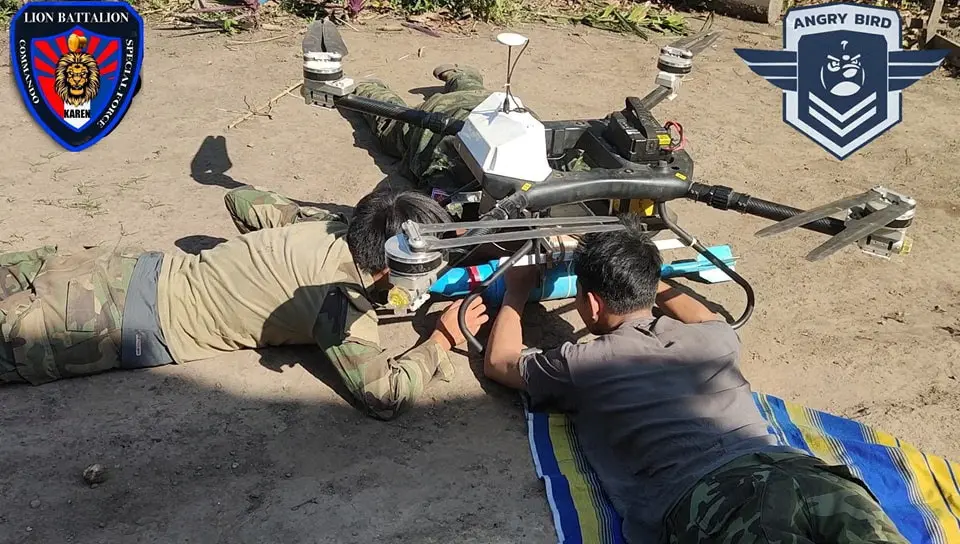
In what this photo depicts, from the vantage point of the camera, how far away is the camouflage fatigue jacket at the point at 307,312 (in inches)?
114

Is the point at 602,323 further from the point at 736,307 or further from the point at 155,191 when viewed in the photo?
the point at 155,191

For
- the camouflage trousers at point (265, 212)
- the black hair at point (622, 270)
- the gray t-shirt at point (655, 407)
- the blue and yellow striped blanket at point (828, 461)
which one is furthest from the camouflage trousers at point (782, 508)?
the camouflage trousers at point (265, 212)

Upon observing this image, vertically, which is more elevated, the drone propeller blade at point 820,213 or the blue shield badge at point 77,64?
the drone propeller blade at point 820,213

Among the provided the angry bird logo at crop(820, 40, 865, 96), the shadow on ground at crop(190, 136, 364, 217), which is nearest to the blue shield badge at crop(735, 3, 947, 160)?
the angry bird logo at crop(820, 40, 865, 96)

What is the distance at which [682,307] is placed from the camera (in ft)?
10.5

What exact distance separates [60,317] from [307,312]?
2.86 ft

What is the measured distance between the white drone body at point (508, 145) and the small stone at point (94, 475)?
5.18ft

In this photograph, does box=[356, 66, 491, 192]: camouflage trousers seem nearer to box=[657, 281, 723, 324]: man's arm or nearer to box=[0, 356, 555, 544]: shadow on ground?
box=[657, 281, 723, 324]: man's arm

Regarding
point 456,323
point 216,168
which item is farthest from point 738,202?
point 216,168

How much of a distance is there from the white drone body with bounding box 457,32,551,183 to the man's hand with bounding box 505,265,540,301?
455 millimetres

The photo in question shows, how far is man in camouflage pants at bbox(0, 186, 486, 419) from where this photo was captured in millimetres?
2887

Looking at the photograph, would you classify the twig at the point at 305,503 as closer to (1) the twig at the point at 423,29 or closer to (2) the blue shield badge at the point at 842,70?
(2) the blue shield badge at the point at 842,70

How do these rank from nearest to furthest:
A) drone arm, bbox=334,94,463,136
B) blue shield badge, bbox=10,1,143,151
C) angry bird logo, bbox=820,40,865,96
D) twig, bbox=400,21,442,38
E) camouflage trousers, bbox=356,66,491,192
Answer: drone arm, bbox=334,94,463,136
camouflage trousers, bbox=356,66,491,192
blue shield badge, bbox=10,1,143,151
angry bird logo, bbox=820,40,865,96
twig, bbox=400,21,442,38

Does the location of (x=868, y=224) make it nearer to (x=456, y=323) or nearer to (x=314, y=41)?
(x=456, y=323)
